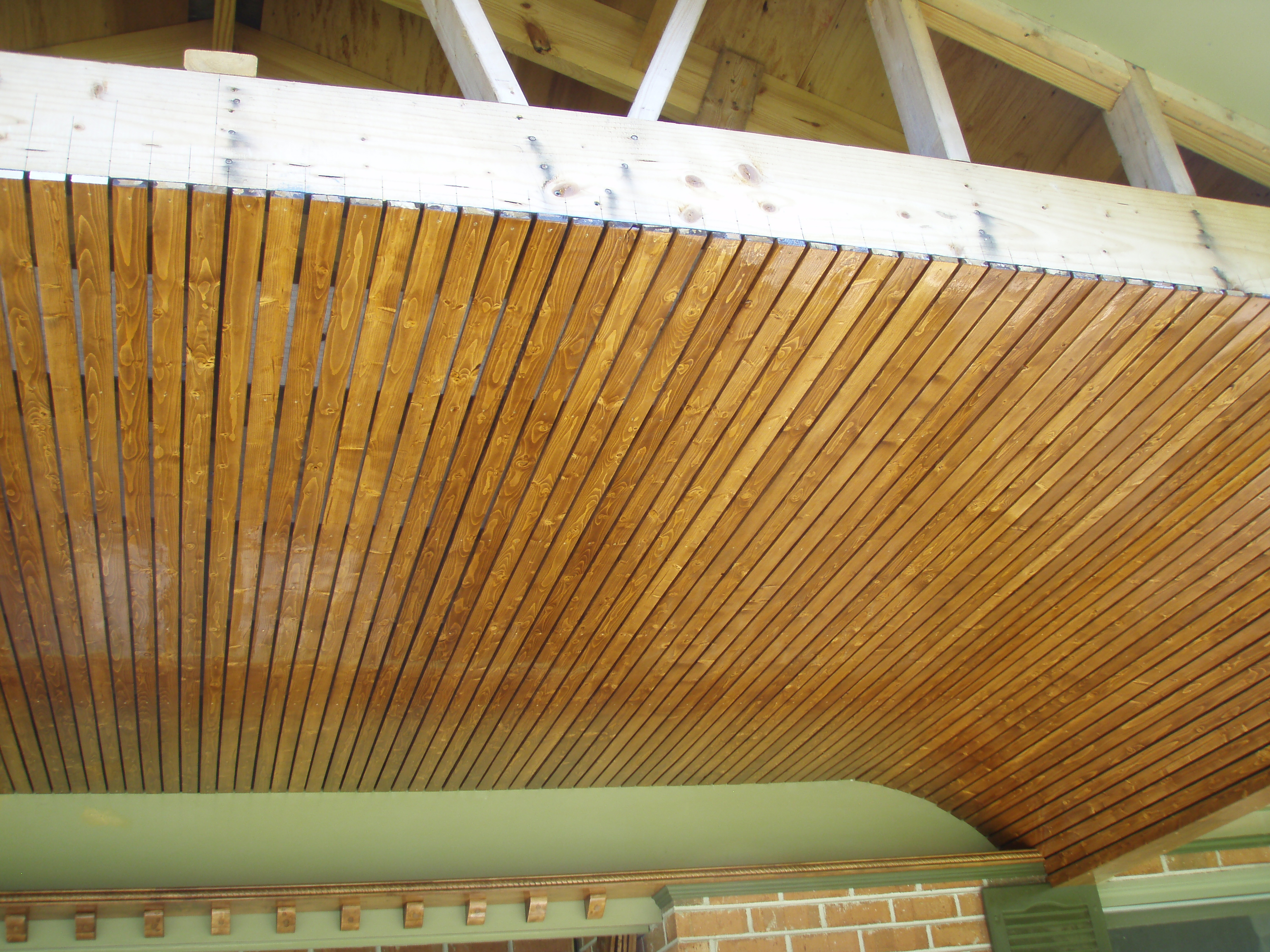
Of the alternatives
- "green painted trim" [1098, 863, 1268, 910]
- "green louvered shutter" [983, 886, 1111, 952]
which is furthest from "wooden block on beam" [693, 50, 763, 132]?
"green painted trim" [1098, 863, 1268, 910]

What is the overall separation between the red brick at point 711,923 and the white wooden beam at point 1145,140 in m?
3.82

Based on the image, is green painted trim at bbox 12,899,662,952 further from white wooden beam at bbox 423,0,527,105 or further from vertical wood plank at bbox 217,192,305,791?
white wooden beam at bbox 423,0,527,105

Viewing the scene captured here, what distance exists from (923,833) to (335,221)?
5.00 metres

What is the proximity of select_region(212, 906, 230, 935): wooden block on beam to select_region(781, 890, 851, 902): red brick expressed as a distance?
2704 mm

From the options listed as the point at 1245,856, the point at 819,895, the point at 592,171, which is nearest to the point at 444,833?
the point at 819,895

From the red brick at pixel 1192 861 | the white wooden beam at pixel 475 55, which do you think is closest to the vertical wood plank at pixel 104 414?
the white wooden beam at pixel 475 55

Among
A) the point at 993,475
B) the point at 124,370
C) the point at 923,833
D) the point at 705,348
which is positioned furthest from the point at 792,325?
the point at 923,833

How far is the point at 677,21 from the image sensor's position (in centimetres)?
236

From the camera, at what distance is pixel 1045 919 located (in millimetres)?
5199

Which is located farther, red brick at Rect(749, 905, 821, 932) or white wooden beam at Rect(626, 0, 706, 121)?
red brick at Rect(749, 905, 821, 932)

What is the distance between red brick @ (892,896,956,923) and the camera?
16.6 ft

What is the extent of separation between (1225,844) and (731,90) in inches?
205

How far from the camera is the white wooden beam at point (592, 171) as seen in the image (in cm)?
176

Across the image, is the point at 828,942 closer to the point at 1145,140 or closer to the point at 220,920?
the point at 220,920
